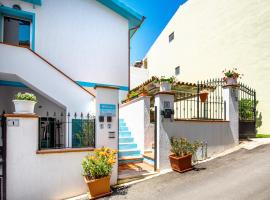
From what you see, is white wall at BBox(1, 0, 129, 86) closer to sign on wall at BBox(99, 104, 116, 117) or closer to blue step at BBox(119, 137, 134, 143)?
blue step at BBox(119, 137, 134, 143)

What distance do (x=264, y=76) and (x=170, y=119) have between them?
6.41 m

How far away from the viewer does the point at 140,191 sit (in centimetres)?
558

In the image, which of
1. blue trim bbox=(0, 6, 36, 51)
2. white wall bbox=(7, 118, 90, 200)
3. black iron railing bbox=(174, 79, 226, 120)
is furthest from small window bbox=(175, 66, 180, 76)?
white wall bbox=(7, 118, 90, 200)

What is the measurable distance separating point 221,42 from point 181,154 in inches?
372

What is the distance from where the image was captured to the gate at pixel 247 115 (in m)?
9.43

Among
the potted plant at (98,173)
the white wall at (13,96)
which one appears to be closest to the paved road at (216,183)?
the potted plant at (98,173)

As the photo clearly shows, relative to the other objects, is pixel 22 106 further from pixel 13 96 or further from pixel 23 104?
pixel 13 96

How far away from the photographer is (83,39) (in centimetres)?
1199

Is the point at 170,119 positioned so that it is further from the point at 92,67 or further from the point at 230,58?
the point at 230,58

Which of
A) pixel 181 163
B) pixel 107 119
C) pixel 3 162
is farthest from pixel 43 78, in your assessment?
pixel 181 163

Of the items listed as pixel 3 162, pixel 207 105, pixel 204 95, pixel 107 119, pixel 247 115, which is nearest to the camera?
pixel 3 162

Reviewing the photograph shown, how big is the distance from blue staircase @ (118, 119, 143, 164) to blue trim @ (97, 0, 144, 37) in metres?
7.93

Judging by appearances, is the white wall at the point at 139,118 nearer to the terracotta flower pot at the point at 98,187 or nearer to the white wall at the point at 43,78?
the white wall at the point at 43,78

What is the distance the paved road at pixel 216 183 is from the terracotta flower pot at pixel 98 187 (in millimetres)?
297
